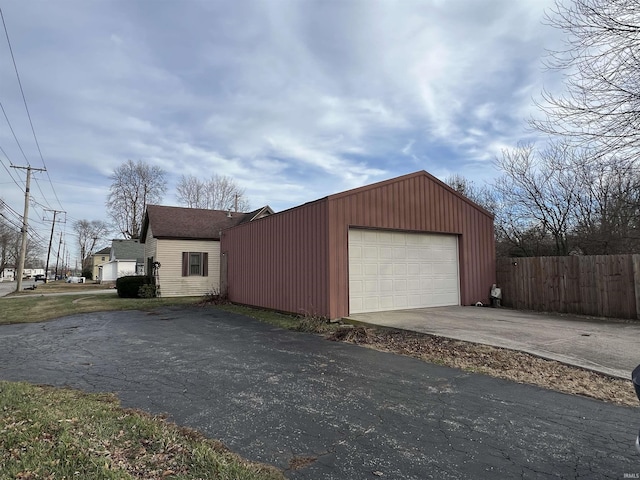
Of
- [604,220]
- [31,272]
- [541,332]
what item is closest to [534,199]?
[604,220]

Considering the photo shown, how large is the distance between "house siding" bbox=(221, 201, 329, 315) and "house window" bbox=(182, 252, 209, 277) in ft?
18.6

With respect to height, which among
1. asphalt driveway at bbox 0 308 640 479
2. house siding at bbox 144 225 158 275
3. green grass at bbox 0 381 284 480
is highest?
house siding at bbox 144 225 158 275

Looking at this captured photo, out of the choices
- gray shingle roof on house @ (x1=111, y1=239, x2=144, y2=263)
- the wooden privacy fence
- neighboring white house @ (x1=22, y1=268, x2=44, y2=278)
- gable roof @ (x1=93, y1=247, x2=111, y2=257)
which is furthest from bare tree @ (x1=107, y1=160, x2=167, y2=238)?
neighboring white house @ (x1=22, y1=268, x2=44, y2=278)

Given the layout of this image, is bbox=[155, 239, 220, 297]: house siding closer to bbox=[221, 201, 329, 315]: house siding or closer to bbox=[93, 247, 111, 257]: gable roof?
bbox=[221, 201, 329, 315]: house siding

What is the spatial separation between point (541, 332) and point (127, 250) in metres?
39.6

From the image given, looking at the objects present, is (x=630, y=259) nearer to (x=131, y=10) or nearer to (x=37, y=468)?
(x=37, y=468)

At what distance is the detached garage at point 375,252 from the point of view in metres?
10.1

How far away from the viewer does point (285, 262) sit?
1191 centimetres

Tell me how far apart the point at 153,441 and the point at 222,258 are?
15.1 meters

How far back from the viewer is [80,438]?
3053mm

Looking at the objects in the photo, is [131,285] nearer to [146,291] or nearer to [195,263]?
[146,291]

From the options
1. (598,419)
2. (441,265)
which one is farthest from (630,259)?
(598,419)

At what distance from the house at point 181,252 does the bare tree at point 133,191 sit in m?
18.9

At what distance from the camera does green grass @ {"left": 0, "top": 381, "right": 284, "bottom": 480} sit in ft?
8.40
